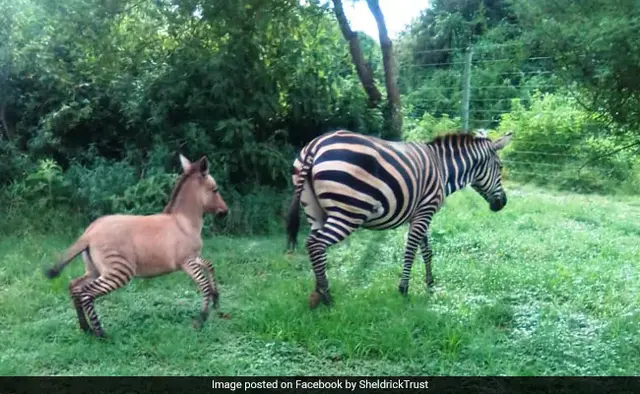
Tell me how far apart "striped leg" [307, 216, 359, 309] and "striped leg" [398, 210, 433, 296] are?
74 cm

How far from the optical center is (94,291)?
14.4 ft

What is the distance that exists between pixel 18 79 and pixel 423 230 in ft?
23.0

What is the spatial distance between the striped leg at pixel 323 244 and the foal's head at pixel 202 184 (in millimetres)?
883

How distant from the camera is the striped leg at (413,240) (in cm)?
541

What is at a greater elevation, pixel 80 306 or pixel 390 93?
pixel 390 93

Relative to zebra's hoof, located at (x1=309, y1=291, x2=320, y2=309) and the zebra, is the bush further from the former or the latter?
zebra's hoof, located at (x1=309, y1=291, x2=320, y2=309)

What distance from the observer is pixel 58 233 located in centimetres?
736

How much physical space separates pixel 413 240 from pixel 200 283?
201 cm

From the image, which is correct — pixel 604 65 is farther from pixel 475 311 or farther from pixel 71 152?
pixel 71 152

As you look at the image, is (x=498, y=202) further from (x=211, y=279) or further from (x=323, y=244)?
(x=211, y=279)

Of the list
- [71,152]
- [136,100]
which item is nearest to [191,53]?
[136,100]

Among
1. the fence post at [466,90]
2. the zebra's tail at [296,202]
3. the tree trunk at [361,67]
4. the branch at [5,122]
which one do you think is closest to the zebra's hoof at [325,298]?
the zebra's tail at [296,202]

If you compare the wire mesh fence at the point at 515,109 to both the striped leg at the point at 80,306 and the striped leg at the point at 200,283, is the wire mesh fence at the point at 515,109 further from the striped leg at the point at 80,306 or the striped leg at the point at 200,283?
the striped leg at the point at 80,306
